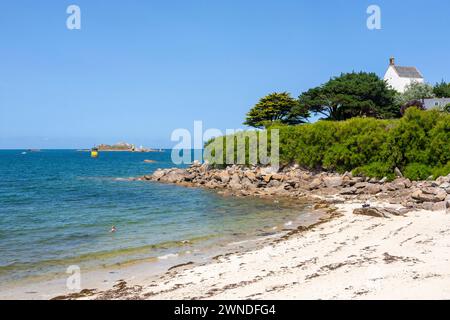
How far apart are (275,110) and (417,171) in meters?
32.4

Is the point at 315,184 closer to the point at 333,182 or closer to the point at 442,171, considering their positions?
the point at 333,182

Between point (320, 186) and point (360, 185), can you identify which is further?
point (320, 186)

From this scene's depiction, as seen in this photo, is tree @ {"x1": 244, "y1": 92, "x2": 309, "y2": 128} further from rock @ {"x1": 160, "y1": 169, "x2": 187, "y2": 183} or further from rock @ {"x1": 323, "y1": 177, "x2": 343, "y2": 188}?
rock @ {"x1": 323, "y1": 177, "x2": 343, "y2": 188}

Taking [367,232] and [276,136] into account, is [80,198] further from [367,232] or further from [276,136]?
[367,232]

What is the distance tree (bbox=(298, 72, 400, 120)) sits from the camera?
175ft

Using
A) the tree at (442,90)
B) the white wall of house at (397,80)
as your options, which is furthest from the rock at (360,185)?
the white wall of house at (397,80)

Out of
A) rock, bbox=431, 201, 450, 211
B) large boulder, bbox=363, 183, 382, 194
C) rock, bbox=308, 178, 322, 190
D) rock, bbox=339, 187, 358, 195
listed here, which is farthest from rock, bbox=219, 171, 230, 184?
rock, bbox=431, 201, 450, 211

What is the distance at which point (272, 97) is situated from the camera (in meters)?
64.0

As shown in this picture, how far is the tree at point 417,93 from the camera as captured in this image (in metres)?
59.9

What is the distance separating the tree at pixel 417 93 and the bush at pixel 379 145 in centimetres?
2442

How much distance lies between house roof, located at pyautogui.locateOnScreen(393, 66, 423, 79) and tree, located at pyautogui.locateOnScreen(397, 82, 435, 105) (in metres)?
11.1

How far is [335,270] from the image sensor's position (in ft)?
39.5

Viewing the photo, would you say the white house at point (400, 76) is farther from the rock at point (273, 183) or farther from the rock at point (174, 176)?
the rock at point (273, 183)

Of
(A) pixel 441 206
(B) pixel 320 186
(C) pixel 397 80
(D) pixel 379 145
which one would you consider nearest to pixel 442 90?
(C) pixel 397 80
